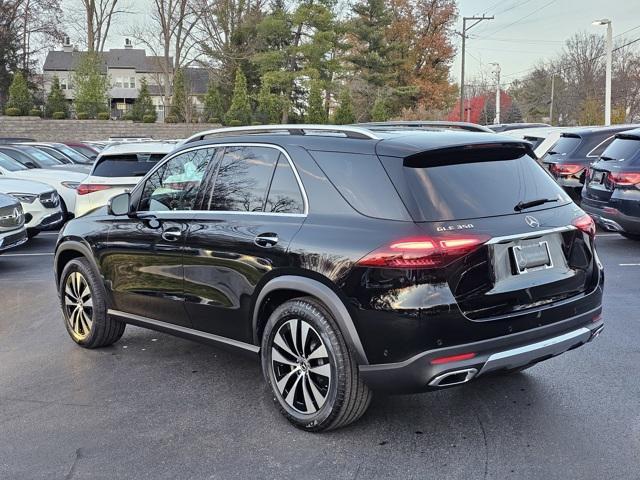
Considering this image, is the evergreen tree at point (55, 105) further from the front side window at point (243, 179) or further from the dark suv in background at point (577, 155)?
the front side window at point (243, 179)

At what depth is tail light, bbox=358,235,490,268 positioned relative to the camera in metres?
3.35

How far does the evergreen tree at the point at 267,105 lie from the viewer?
139 feet

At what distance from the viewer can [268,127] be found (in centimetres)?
465

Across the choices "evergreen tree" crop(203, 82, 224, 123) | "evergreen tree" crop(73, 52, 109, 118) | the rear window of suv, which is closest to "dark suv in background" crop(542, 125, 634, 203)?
the rear window of suv

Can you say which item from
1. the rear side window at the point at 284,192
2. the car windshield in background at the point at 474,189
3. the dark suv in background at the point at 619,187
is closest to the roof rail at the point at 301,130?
the rear side window at the point at 284,192

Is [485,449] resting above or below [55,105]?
below

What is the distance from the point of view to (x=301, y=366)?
12.8 feet

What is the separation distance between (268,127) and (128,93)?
8437cm

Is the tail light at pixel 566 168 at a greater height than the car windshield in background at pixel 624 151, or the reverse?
the car windshield in background at pixel 624 151

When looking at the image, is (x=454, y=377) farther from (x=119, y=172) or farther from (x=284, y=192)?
(x=119, y=172)

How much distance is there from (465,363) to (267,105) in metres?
40.5

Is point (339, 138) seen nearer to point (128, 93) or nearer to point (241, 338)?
point (241, 338)

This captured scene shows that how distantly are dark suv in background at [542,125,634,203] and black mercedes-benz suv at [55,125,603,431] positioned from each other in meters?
9.16

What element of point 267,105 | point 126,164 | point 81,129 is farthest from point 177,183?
point 267,105
